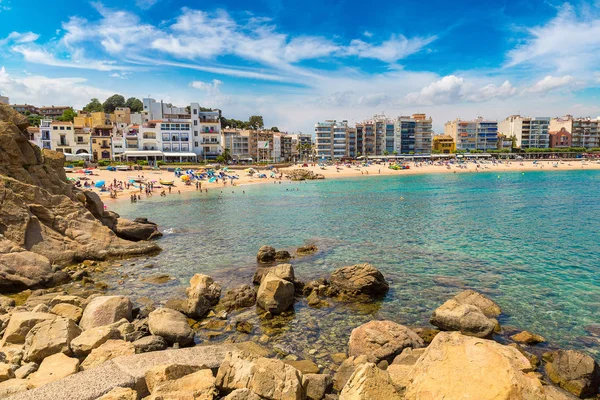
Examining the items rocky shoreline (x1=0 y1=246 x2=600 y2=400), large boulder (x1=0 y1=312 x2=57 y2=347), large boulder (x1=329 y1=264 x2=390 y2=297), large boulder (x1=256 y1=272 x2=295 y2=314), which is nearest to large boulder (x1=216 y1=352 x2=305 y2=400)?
rocky shoreline (x1=0 y1=246 x2=600 y2=400)

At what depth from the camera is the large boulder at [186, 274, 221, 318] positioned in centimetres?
1429

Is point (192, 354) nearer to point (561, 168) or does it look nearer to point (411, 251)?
point (411, 251)

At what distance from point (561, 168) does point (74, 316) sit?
438 ft

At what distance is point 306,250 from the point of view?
24188mm

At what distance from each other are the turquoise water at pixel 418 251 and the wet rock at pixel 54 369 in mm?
6514

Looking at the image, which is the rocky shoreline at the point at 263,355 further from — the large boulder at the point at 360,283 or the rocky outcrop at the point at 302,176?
the rocky outcrop at the point at 302,176

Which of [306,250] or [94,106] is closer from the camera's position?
[306,250]

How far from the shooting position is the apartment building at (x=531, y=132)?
161m

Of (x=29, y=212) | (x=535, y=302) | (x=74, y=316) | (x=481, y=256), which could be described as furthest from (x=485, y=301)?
(x=29, y=212)

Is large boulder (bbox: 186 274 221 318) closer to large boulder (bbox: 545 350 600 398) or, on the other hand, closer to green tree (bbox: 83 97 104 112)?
large boulder (bbox: 545 350 600 398)

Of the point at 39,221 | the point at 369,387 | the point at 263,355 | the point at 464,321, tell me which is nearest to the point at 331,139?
the point at 39,221

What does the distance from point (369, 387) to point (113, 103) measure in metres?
166

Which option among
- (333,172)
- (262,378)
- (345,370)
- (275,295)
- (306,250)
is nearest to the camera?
(262,378)

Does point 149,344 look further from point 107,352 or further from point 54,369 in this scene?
point 54,369
